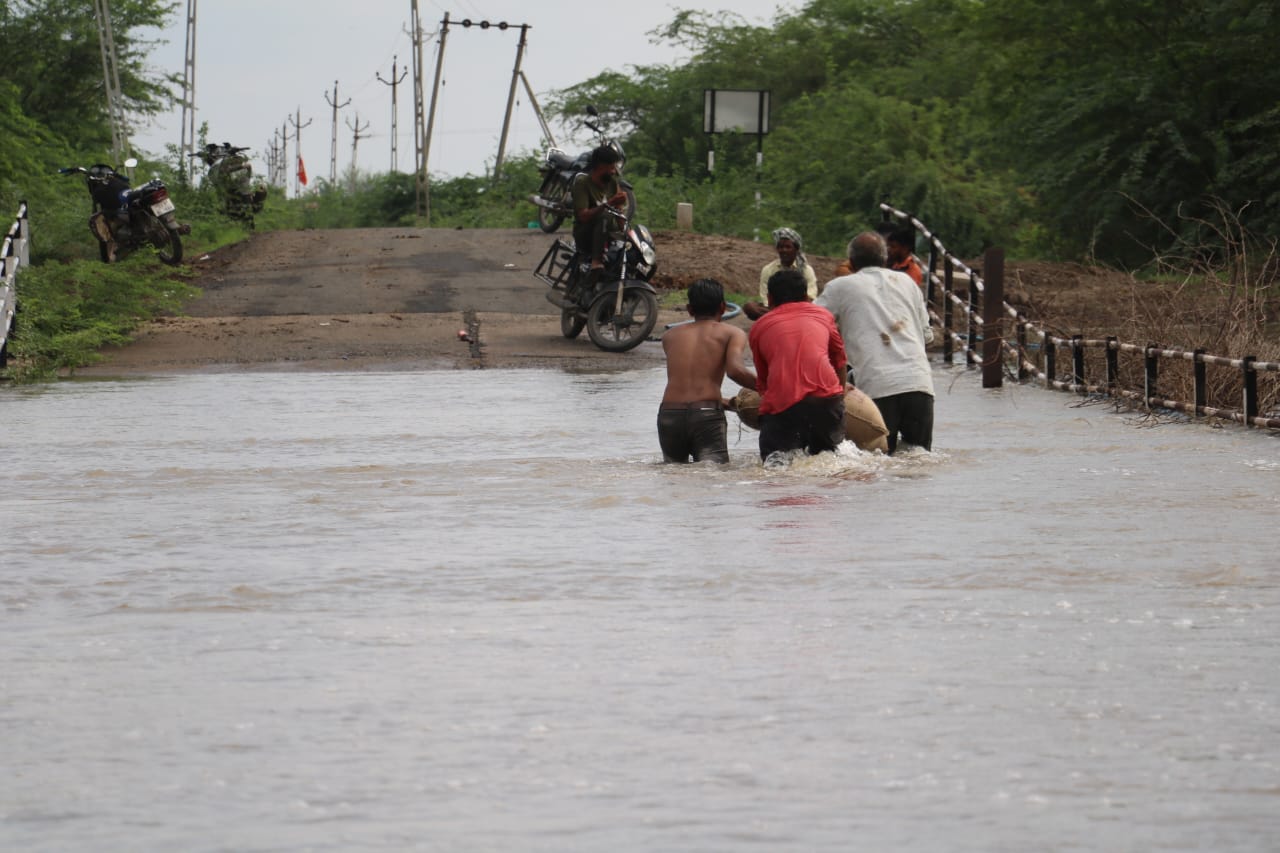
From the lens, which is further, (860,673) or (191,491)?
(191,491)

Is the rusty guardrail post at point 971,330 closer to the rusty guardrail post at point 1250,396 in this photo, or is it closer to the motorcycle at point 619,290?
the motorcycle at point 619,290

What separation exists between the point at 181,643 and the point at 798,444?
17.9 feet

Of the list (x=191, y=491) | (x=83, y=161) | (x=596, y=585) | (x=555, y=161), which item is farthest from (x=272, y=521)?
(x=83, y=161)

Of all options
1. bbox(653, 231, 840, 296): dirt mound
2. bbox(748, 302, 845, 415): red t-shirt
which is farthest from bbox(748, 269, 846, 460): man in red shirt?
bbox(653, 231, 840, 296): dirt mound

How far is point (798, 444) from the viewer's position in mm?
11805

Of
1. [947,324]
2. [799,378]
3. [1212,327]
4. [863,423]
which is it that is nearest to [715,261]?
[947,324]

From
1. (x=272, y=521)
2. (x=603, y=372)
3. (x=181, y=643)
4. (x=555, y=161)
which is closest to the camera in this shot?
(x=181, y=643)

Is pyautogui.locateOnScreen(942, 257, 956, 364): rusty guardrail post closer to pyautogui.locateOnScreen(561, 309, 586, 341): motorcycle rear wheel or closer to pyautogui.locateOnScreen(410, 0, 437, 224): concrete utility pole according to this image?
pyautogui.locateOnScreen(561, 309, 586, 341): motorcycle rear wheel

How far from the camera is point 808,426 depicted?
38.4 ft

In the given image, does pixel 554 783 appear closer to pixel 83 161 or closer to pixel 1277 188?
pixel 1277 188

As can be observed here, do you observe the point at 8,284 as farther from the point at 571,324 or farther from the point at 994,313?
the point at 994,313

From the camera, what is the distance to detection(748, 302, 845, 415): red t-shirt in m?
11.6

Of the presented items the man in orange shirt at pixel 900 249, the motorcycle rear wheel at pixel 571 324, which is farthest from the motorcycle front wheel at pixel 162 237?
the man in orange shirt at pixel 900 249

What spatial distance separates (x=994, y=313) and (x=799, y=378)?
8053mm
